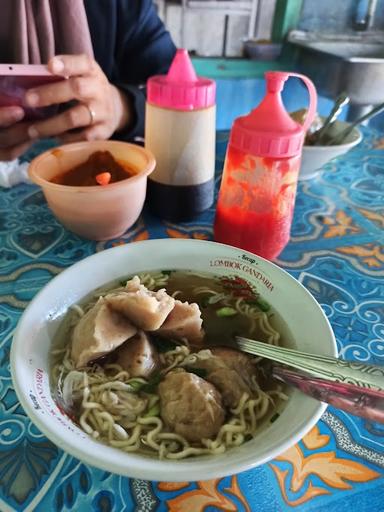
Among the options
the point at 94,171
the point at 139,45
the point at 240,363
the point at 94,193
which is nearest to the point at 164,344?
the point at 240,363

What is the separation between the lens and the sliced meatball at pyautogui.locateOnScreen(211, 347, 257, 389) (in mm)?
688

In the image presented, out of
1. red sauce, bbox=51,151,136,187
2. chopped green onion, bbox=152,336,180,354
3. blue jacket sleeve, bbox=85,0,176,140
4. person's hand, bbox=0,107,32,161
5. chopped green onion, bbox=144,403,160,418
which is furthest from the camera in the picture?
blue jacket sleeve, bbox=85,0,176,140

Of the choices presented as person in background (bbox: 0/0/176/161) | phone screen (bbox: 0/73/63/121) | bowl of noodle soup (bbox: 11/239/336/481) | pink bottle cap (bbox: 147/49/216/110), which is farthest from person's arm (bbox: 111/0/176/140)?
bowl of noodle soup (bbox: 11/239/336/481)

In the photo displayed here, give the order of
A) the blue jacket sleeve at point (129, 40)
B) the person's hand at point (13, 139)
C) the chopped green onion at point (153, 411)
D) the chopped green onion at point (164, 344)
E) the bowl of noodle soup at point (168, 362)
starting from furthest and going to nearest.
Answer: the blue jacket sleeve at point (129, 40)
the person's hand at point (13, 139)
the chopped green onion at point (164, 344)
the chopped green onion at point (153, 411)
the bowl of noodle soup at point (168, 362)

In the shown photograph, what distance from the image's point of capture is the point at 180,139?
3.34 ft

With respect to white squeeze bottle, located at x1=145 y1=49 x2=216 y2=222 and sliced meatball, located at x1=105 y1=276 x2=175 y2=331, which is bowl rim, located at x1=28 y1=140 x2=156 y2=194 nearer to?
white squeeze bottle, located at x1=145 y1=49 x2=216 y2=222

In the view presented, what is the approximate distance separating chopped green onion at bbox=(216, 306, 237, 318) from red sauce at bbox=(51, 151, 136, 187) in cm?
41

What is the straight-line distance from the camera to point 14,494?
55 centimetres

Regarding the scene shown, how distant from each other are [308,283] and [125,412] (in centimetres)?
51

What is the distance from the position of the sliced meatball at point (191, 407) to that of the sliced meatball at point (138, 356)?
0.18 feet

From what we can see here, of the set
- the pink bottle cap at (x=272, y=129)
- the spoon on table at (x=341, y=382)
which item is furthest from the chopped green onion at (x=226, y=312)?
the pink bottle cap at (x=272, y=129)

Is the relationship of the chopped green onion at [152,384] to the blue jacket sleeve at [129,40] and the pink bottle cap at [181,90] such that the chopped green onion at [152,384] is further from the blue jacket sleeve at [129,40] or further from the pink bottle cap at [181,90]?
the blue jacket sleeve at [129,40]

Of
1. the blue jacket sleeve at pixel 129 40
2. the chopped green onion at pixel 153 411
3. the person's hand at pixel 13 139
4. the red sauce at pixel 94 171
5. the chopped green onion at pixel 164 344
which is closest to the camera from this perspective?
the chopped green onion at pixel 153 411

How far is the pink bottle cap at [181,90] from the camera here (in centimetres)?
97
